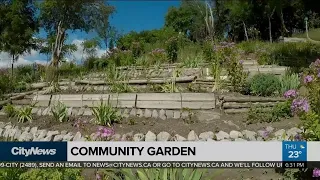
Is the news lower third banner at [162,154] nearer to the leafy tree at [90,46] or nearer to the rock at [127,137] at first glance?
the rock at [127,137]

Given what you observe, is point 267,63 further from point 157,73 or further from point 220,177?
point 220,177

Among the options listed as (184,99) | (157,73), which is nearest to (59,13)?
(157,73)

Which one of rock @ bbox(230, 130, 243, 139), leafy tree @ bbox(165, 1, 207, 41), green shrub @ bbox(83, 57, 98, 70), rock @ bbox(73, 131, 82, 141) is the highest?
leafy tree @ bbox(165, 1, 207, 41)

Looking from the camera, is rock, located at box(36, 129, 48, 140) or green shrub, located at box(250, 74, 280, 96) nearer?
rock, located at box(36, 129, 48, 140)

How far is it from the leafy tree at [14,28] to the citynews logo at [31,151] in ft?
35.2

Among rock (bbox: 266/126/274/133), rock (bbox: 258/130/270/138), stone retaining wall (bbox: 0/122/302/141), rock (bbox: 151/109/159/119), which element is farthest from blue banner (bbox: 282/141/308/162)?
rock (bbox: 151/109/159/119)

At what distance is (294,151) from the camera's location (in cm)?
383

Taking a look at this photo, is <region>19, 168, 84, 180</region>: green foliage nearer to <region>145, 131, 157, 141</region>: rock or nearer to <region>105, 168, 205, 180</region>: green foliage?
<region>105, 168, 205, 180</region>: green foliage

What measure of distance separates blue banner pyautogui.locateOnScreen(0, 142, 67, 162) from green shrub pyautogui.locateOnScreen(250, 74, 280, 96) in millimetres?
4177

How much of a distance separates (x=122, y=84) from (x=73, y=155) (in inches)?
157

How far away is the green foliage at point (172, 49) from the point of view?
39.2 ft

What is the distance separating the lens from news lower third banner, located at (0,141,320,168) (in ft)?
12.3

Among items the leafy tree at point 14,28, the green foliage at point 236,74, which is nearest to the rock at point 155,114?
the green foliage at point 236,74

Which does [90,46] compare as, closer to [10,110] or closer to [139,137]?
[10,110]
